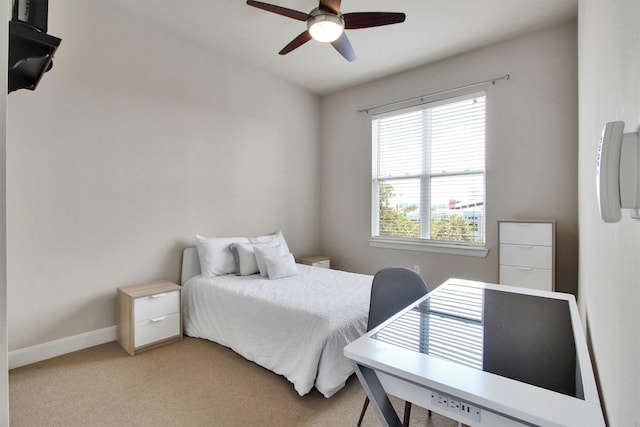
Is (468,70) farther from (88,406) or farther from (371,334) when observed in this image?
(88,406)

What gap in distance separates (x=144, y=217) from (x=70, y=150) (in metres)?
0.81

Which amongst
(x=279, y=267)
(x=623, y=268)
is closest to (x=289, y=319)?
(x=279, y=267)

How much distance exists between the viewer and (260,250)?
10.8 ft

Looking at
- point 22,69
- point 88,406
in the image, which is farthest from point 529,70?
point 88,406

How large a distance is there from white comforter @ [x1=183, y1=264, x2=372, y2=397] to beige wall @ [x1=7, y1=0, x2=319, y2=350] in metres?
0.74

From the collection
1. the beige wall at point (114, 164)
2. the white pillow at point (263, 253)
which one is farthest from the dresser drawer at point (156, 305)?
the white pillow at point (263, 253)

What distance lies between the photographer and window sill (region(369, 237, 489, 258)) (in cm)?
344

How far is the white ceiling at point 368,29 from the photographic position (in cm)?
272

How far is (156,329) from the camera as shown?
8.98 ft

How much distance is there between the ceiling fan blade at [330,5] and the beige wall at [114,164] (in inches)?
72.1

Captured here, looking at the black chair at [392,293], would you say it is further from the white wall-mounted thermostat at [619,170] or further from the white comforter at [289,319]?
the white wall-mounted thermostat at [619,170]

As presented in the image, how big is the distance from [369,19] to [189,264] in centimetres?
286

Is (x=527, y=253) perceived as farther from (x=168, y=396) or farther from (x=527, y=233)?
(x=168, y=396)

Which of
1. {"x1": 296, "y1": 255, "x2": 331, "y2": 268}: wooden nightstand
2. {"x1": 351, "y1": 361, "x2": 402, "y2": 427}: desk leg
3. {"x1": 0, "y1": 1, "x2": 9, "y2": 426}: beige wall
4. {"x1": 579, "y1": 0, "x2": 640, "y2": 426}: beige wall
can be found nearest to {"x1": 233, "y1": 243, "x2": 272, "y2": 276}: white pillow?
{"x1": 296, "y1": 255, "x2": 331, "y2": 268}: wooden nightstand
